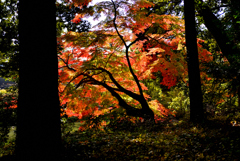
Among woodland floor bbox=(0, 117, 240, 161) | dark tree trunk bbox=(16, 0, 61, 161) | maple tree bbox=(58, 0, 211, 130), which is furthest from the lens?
maple tree bbox=(58, 0, 211, 130)

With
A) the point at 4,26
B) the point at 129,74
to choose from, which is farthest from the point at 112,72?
the point at 4,26

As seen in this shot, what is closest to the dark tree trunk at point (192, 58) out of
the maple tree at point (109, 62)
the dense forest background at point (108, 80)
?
the dense forest background at point (108, 80)

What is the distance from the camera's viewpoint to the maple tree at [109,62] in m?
5.49

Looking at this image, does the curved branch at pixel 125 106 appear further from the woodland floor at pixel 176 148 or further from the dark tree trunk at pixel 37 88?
the dark tree trunk at pixel 37 88

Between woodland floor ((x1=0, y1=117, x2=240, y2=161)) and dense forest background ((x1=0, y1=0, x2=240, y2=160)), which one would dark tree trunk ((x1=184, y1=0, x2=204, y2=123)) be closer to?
dense forest background ((x1=0, y1=0, x2=240, y2=160))

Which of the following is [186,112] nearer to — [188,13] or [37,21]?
[188,13]

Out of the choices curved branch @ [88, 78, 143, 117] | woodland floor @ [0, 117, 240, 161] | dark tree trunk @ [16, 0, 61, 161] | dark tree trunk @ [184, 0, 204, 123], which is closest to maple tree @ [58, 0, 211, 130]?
curved branch @ [88, 78, 143, 117]

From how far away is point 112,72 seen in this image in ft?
20.6

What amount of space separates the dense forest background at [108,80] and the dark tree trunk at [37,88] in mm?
11

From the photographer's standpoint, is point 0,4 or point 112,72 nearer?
point 112,72

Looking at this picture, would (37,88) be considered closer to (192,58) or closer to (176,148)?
(176,148)

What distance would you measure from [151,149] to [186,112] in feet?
23.7

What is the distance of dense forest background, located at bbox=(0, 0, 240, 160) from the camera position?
1.96 m

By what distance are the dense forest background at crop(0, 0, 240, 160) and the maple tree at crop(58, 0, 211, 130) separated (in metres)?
0.03
